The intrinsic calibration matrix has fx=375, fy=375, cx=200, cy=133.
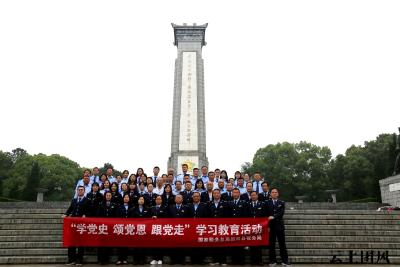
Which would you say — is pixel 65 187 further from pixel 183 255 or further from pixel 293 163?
pixel 183 255

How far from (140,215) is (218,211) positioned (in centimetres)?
167

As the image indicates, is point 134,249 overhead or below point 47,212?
below

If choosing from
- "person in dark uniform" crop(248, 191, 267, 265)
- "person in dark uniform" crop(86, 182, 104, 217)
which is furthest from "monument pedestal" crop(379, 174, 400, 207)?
"person in dark uniform" crop(86, 182, 104, 217)

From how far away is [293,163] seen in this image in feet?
133

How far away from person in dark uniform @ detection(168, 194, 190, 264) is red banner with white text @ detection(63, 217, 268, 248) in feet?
0.59

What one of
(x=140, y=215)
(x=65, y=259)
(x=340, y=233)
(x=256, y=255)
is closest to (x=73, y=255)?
(x=65, y=259)

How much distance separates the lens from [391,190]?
13875 mm

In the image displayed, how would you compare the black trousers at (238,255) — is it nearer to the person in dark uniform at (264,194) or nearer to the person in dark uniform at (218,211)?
the person in dark uniform at (218,211)

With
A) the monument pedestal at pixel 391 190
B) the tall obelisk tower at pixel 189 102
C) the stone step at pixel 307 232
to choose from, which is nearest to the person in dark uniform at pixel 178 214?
the stone step at pixel 307 232

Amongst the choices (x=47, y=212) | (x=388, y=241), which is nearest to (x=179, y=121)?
(x=47, y=212)

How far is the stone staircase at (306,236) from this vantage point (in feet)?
27.1

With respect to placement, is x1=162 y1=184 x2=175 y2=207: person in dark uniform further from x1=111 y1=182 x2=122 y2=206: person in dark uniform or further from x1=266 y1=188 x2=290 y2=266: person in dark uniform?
x1=266 y1=188 x2=290 y2=266: person in dark uniform

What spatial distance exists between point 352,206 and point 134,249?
30.7ft

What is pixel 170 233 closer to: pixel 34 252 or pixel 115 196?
pixel 115 196
